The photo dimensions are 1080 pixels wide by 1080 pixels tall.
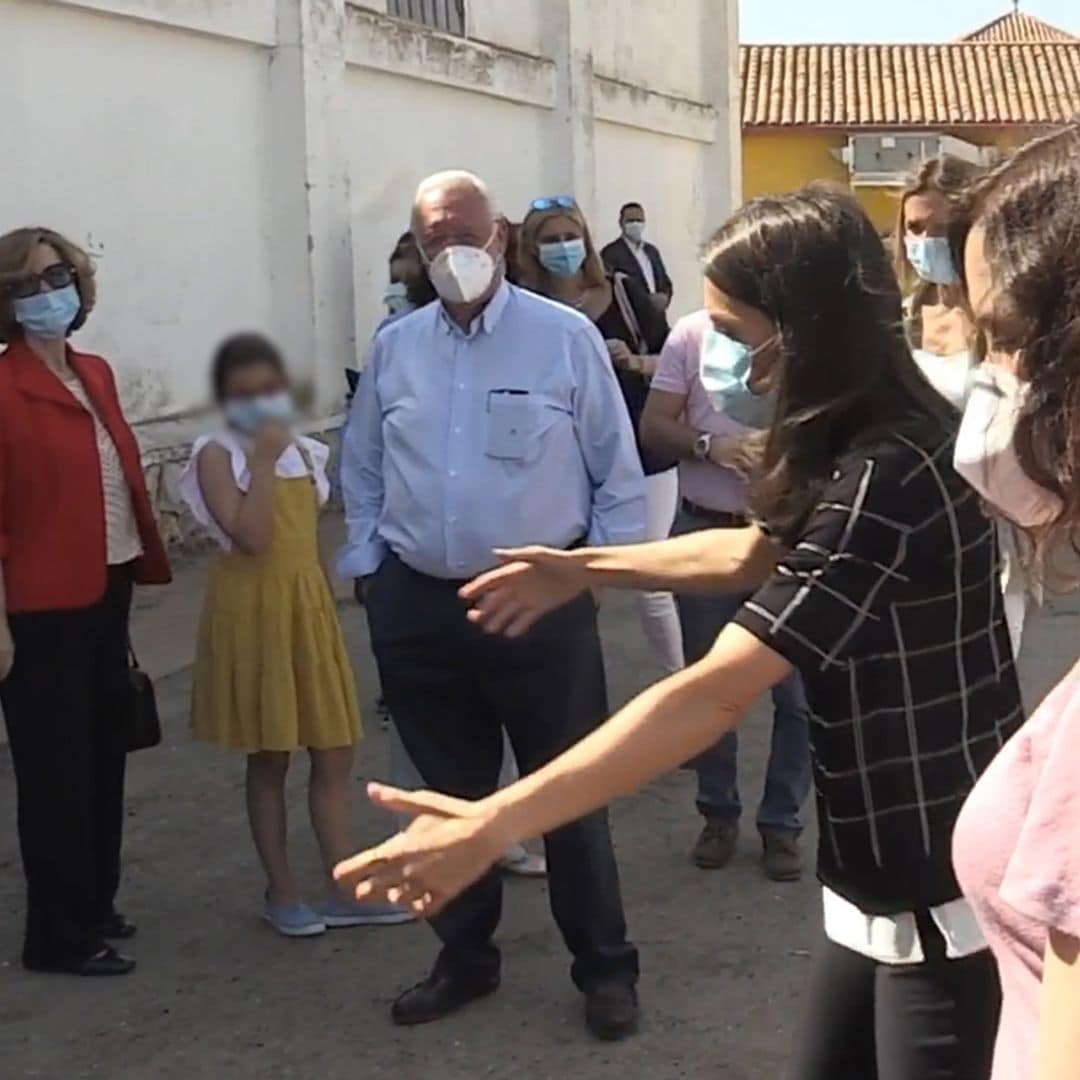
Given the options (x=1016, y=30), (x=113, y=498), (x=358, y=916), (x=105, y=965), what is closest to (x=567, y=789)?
(x=113, y=498)

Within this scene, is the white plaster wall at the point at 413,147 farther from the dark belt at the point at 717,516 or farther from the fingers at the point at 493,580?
the fingers at the point at 493,580

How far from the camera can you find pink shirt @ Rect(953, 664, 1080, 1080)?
4.49 feet

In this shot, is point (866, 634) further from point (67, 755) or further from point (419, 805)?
point (67, 755)

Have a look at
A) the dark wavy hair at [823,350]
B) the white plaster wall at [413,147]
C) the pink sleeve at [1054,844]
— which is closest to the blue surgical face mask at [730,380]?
the dark wavy hair at [823,350]

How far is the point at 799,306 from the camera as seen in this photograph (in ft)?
7.89

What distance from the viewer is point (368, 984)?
14.4ft

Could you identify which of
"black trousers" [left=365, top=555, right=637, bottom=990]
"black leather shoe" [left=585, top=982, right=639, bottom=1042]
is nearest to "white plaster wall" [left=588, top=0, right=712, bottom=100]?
"black trousers" [left=365, top=555, right=637, bottom=990]

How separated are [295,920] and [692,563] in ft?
7.51

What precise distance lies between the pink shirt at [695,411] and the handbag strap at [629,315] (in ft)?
2.59

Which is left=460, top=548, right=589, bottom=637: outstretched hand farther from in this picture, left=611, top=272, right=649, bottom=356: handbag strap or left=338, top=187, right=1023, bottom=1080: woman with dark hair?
left=611, top=272, right=649, bottom=356: handbag strap

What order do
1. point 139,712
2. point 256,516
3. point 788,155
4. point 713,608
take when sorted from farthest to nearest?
point 788,155, point 713,608, point 139,712, point 256,516

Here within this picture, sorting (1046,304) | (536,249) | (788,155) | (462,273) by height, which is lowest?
(1046,304)

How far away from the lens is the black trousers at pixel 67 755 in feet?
14.3

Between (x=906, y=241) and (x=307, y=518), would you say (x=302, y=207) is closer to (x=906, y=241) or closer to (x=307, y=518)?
(x=307, y=518)
